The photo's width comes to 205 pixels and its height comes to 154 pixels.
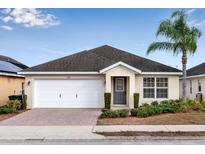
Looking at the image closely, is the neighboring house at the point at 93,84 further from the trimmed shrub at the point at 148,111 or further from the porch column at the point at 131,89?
the trimmed shrub at the point at 148,111

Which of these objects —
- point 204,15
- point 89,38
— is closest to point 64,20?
point 89,38

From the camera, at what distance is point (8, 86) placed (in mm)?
21000

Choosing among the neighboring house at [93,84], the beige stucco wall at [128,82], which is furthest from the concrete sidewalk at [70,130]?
the neighboring house at [93,84]

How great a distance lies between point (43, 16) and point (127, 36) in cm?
722

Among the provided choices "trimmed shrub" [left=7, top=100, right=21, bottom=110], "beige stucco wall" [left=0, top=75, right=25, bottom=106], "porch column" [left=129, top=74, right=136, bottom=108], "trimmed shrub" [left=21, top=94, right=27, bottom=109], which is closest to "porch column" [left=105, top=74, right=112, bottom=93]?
"porch column" [left=129, top=74, right=136, bottom=108]

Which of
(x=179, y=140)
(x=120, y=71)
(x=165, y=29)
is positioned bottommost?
(x=179, y=140)

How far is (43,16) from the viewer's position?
1903 centimetres

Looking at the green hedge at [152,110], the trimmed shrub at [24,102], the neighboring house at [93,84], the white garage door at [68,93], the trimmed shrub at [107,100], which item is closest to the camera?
the green hedge at [152,110]

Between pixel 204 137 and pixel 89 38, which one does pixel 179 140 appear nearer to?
pixel 204 137

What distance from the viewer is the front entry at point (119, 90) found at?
18.9m

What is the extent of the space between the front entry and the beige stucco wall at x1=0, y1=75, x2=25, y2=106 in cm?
871

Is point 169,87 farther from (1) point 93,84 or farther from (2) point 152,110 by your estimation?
(1) point 93,84

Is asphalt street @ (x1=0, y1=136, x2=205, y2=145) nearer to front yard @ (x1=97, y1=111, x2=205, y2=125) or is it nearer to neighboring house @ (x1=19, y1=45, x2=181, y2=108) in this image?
front yard @ (x1=97, y1=111, x2=205, y2=125)

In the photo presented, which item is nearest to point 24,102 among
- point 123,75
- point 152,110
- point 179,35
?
point 123,75
